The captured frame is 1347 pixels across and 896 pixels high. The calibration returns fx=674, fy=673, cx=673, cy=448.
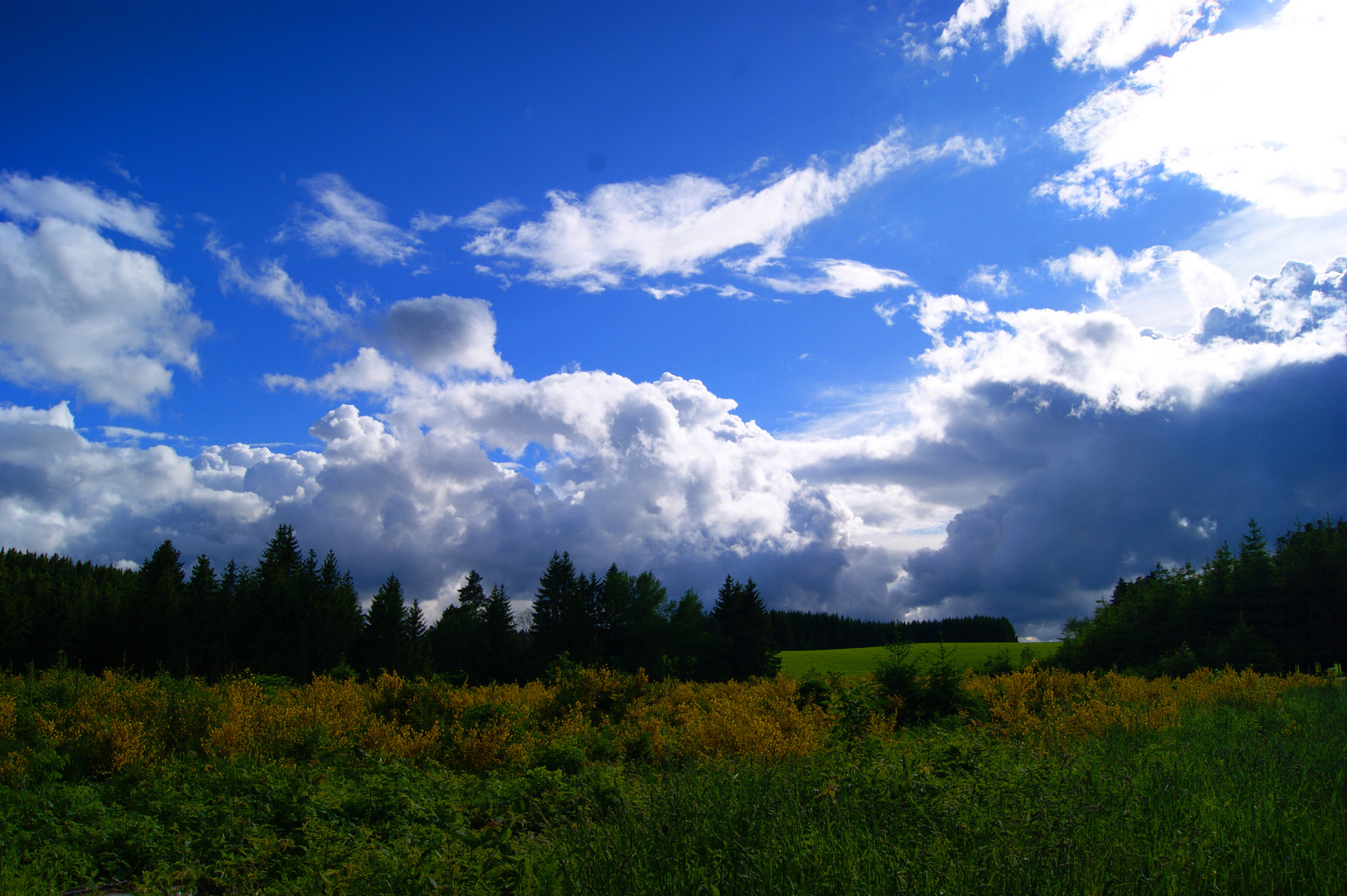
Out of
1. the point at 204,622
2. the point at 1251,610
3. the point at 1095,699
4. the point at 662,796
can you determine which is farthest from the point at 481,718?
the point at 204,622

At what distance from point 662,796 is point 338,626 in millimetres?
53158

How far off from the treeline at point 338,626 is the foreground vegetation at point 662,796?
1578 inches

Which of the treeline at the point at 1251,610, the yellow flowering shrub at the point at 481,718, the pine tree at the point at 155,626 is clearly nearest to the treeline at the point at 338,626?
the pine tree at the point at 155,626

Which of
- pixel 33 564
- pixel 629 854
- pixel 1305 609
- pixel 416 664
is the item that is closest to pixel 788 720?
pixel 629 854

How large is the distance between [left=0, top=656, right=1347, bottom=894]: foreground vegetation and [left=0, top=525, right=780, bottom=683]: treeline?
132 ft

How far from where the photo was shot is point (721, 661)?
54.4 metres

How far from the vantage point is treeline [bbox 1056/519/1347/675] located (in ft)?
112

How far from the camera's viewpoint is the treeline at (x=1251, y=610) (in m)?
34.2

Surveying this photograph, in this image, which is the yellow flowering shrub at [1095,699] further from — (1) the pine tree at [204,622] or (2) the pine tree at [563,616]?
(1) the pine tree at [204,622]

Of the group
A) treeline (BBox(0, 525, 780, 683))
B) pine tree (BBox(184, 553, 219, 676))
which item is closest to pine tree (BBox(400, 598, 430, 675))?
treeline (BBox(0, 525, 780, 683))

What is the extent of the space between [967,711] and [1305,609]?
36697 mm

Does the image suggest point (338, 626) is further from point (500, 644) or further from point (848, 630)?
point (848, 630)

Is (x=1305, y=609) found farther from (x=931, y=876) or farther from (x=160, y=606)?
(x=160, y=606)

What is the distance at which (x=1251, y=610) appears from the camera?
36.1 metres
